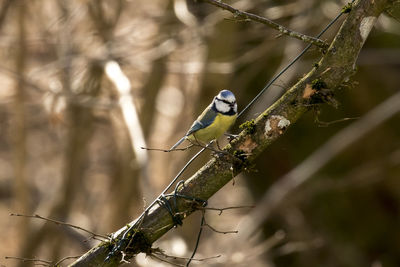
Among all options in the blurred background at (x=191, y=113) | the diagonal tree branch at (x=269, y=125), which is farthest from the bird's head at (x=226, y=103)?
the blurred background at (x=191, y=113)

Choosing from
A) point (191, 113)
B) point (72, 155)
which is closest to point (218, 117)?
point (191, 113)

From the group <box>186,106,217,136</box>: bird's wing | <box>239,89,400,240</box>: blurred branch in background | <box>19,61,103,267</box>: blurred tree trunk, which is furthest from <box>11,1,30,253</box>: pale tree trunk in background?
<box>186,106,217,136</box>: bird's wing

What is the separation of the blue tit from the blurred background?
127cm

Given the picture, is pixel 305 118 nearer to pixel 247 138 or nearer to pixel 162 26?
pixel 162 26

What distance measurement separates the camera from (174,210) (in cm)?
190

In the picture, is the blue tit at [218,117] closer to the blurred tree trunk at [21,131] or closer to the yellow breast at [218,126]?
the yellow breast at [218,126]

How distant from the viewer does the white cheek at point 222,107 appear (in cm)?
239

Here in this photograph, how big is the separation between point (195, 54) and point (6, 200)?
379 cm

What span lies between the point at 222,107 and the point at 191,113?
236cm

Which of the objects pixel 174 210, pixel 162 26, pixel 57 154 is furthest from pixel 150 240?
pixel 57 154

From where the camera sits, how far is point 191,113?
4754 millimetres

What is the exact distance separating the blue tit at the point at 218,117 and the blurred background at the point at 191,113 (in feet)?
4.16

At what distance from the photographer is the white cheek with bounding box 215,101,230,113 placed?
239cm

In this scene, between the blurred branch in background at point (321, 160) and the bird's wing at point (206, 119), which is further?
the blurred branch in background at point (321, 160)
